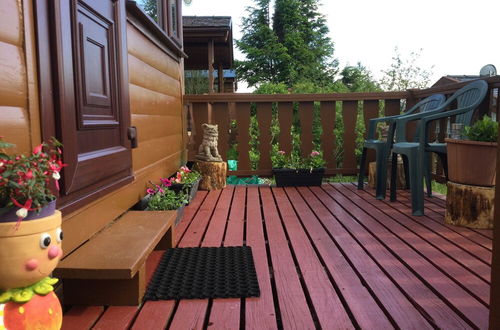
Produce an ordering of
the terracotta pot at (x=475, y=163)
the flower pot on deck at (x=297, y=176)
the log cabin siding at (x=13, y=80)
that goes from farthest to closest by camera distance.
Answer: the flower pot on deck at (x=297, y=176) → the terracotta pot at (x=475, y=163) → the log cabin siding at (x=13, y=80)

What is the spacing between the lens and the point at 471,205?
241 cm

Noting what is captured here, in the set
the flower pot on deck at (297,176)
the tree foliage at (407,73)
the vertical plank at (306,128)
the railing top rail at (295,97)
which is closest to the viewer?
the flower pot on deck at (297,176)

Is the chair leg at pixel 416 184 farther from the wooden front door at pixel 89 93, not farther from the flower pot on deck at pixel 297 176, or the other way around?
the wooden front door at pixel 89 93

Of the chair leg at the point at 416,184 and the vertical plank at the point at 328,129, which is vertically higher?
the vertical plank at the point at 328,129

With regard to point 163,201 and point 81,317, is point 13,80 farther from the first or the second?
point 163,201

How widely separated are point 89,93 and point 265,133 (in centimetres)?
295

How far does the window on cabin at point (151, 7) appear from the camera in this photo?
9.13 feet

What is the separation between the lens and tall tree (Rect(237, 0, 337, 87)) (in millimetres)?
20656

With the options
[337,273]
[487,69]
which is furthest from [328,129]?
[487,69]

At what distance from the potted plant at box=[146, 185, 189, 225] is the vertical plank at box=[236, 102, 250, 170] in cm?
170

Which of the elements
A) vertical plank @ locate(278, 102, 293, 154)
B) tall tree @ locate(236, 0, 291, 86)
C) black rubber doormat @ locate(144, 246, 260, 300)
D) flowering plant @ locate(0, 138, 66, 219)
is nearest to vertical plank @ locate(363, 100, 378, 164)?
vertical plank @ locate(278, 102, 293, 154)

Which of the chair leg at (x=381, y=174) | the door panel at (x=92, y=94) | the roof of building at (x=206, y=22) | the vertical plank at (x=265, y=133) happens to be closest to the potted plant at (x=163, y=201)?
the door panel at (x=92, y=94)

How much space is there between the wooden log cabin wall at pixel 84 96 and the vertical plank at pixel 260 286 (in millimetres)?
670

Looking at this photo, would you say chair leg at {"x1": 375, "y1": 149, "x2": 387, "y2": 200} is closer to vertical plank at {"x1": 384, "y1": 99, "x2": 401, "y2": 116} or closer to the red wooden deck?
the red wooden deck
